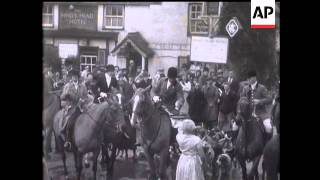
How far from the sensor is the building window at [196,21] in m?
6.73

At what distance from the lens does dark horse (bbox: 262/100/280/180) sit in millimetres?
6703

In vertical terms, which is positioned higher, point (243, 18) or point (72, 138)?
point (243, 18)

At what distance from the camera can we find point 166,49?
269 inches

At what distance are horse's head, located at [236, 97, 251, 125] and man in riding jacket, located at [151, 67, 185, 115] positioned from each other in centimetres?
67

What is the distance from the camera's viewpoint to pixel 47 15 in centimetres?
696

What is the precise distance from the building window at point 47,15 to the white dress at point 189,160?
207 cm

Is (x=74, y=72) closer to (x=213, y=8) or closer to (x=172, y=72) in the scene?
(x=172, y=72)

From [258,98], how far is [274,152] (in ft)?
2.17

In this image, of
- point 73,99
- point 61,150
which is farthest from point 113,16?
point 61,150
